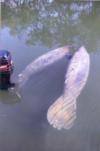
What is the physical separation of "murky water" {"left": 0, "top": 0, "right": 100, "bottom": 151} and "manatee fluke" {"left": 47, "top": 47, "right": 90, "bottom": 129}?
0.02 metres

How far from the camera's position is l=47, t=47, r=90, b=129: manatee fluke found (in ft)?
5.62

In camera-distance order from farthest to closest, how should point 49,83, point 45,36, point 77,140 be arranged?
1. point 45,36
2. point 49,83
3. point 77,140

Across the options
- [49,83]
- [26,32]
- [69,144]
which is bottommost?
[69,144]

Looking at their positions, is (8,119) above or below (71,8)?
below

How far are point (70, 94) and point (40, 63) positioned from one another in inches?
7.8

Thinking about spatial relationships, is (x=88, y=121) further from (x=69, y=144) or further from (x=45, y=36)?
(x=45, y=36)

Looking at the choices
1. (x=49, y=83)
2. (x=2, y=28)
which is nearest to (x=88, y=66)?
(x=49, y=83)

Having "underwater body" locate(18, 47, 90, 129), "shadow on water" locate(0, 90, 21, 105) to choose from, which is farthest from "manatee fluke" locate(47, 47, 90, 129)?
"shadow on water" locate(0, 90, 21, 105)

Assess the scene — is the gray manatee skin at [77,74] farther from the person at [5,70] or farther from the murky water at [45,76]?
the person at [5,70]

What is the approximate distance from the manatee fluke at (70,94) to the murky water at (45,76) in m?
0.02

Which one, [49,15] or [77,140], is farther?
[49,15]

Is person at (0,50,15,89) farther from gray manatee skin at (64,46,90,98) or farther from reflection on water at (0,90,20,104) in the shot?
gray manatee skin at (64,46,90,98)

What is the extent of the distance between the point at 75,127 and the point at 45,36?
0.52 meters

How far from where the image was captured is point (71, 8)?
7.04ft
